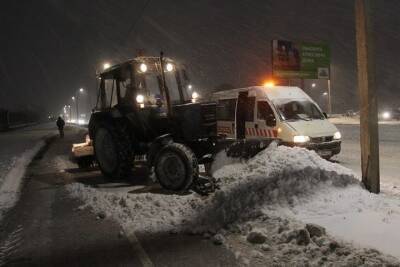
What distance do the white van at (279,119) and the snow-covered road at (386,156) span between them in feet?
3.81

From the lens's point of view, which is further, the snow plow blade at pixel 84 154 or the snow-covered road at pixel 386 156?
the snow plow blade at pixel 84 154

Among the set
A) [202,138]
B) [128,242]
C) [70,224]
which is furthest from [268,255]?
[202,138]

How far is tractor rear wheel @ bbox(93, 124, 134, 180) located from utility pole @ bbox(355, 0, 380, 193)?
4969 millimetres

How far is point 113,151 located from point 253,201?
477 cm

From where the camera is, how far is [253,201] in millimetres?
6508

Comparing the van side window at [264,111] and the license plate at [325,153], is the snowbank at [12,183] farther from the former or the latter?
the license plate at [325,153]

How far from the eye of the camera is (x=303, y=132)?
10.5 m

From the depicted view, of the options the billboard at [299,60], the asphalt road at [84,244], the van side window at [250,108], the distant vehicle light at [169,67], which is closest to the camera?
the asphalt road at [84,244]

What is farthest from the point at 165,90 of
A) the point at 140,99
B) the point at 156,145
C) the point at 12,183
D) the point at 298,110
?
the point at 12,183

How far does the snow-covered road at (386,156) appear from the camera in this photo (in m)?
9.28

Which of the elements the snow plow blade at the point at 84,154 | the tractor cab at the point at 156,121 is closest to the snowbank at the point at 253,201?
the tractor cab at the point at 156,121

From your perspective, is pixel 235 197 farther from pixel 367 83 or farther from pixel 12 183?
pixel 12 183

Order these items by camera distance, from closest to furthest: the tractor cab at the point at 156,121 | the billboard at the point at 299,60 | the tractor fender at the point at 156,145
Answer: the tractor cab at the point at 156,121
the tractor fender at the point at 156,145
the billboard at the point at 299,60

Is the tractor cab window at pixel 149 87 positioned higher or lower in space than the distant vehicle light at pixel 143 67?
lower
